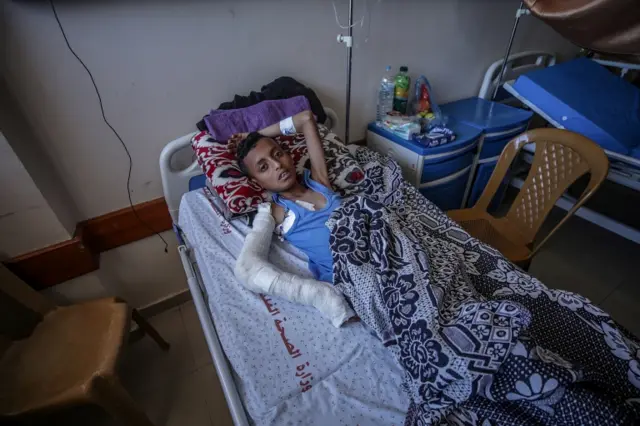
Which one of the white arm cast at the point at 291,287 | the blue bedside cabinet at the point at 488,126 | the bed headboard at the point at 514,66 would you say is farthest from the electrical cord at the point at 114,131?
the bed headboard at the point at 514,66

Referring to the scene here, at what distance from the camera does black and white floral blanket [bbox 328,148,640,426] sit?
630 millimetres

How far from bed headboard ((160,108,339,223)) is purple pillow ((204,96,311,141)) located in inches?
4.9

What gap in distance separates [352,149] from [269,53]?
0.59 metres

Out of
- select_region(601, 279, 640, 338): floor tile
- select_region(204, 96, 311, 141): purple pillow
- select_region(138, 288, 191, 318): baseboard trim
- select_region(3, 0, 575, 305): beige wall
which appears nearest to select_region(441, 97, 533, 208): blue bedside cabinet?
select_region(3, 0, 575, 305): beige wall

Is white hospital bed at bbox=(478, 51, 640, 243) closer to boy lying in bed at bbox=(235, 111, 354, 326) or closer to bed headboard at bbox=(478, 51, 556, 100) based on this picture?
bed headboard at bbox=(478, 51, 556, 100)

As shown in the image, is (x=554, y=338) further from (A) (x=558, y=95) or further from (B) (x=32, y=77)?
(B) (x=32, y=77)

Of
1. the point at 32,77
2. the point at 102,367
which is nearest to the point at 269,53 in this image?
the point at 32,77

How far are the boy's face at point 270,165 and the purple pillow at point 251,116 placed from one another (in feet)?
0.66

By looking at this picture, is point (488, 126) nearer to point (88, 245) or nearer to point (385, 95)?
point (385, 95)

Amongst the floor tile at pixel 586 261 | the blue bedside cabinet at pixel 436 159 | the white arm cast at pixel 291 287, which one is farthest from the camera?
the floor tile at pixel 586 261

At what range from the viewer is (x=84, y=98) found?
1.16 meters

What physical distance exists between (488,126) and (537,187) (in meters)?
0.58

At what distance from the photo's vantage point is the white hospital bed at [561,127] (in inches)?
60.0

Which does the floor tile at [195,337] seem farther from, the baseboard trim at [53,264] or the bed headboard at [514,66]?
the bed headboard at [514,66]
